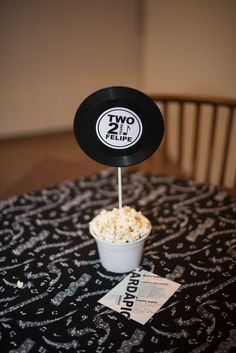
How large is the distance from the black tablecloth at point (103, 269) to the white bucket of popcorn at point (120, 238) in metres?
0.05

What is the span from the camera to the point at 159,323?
985mm

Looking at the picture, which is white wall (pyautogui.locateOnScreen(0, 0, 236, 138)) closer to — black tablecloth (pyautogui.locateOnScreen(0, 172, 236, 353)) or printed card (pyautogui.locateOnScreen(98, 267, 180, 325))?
black tablecloth (pyautogui.locateOnScreen(0, 172, 236, 353))

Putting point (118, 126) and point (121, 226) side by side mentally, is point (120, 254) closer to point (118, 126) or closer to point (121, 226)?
point (121, 226)

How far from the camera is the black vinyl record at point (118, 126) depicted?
112 centimetres

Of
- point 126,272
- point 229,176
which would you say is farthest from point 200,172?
point 126,272

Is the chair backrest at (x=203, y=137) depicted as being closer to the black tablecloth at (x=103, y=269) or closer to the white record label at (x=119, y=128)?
the black tablecloth at (x=103, y=269)

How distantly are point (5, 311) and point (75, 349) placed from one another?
0.27 meters

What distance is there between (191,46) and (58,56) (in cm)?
161

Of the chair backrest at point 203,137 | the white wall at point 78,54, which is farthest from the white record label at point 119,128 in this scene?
the white wall at point 78,54

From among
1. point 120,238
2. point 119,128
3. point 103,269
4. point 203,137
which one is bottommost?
point 203,137

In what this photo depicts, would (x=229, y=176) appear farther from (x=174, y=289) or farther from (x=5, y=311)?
(x=5, y=311)

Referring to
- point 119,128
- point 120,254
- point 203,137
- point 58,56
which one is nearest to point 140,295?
point 120,254

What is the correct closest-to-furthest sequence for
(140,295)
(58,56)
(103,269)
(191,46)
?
(140,295), (103,269), (191,46), (58,56)

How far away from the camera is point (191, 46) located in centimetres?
255
